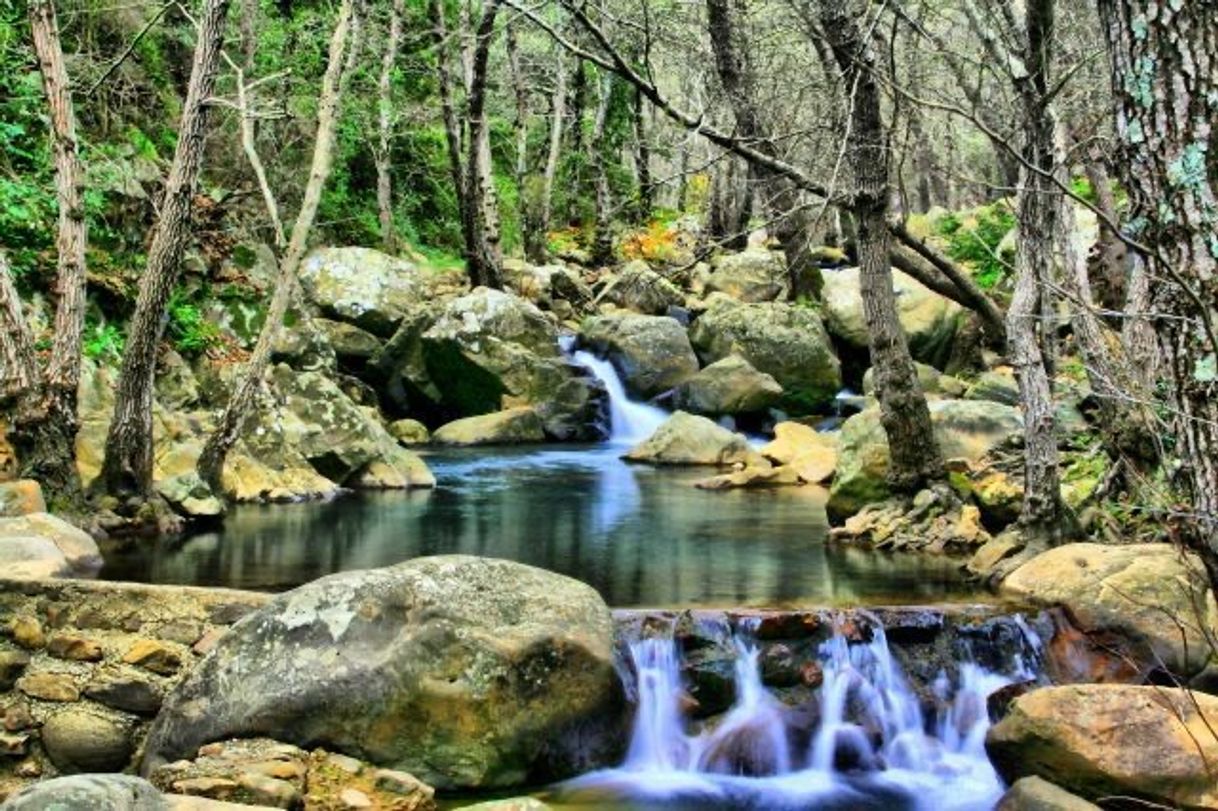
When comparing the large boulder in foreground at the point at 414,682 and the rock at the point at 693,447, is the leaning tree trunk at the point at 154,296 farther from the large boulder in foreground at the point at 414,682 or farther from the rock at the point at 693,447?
the rock at the point at 693,447

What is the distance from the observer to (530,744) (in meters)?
5.84

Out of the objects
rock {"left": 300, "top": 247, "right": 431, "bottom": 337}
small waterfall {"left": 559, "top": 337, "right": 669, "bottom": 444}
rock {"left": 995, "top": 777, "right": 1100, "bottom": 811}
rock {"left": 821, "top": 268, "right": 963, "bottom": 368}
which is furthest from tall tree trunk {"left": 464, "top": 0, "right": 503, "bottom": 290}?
rock {"left": 995, "top": 777, "right": 1100, "bottom": 811}

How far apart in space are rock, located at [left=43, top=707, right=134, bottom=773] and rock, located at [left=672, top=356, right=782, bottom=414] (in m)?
12.9

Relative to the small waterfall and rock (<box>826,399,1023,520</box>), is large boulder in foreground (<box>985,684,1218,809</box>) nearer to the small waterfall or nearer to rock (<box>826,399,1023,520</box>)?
rock (<box>826,399,1023,520</box>)

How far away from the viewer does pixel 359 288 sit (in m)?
19.1

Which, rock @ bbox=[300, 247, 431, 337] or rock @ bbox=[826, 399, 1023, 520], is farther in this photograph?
rock @ bbox=[300, 247, 431, 337]

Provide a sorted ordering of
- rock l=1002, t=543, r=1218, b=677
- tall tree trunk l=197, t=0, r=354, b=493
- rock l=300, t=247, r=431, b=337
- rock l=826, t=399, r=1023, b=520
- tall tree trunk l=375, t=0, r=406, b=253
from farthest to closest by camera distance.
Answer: tall tree trunk l=375, t=0, r=406, b=253 → rock l=300, t=247, r=431, b=337 → tall tree trunk l=197, t=0, r=354, b=493 → rock l=826, t=399, r=1023, b=520 → rock l=1002, t=543, r=1218, b=677

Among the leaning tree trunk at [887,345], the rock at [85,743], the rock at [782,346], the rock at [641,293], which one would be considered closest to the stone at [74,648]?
the rock at [85,743]

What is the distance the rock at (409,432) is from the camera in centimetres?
1777

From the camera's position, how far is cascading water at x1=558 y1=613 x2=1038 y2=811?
5988 millimetres

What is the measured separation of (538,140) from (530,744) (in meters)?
27.2

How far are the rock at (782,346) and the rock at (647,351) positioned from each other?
568 mm

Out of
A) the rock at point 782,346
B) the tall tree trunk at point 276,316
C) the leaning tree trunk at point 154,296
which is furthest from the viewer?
the rock at point 782,346

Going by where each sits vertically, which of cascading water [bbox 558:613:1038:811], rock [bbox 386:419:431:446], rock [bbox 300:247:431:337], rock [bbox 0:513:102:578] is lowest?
cascading water [bbox 558:613:1038:811]
